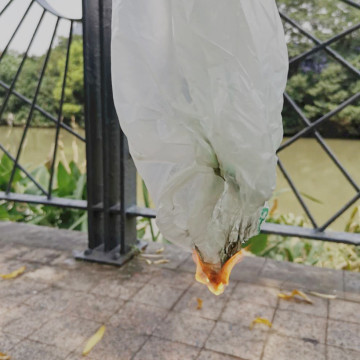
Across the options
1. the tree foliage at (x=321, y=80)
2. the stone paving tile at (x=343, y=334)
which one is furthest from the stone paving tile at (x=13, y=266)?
the tree foliage at (x=321, y=80)

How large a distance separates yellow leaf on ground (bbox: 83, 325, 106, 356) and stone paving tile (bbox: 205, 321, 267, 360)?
1.19ft

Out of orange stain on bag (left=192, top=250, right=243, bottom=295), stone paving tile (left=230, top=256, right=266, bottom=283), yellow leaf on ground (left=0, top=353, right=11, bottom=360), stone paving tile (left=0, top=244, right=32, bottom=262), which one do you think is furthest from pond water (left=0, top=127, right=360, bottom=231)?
orange stain on bag (left=192, top=250, right=243, bottom=295)

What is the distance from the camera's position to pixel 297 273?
6.64 ft

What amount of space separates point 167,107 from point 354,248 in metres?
2.22

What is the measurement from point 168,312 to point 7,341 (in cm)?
57

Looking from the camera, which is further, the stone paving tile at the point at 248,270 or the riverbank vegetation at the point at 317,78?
the riverbank vegetation at the point at 317,78

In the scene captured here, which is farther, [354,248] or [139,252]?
[354,248]

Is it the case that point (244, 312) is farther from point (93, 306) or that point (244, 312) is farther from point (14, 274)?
point (14, 274)

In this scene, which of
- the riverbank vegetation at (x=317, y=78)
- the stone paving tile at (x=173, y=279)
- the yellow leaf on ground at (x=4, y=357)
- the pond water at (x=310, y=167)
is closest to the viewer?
the yellow leaf on ground at (x=4, y=357)

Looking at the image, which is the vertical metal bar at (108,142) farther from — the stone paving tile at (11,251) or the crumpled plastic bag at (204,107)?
the crumpled plastic bag at (204,107)

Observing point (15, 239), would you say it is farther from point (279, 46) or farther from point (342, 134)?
point (342, 134)

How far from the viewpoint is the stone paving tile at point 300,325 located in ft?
5.10

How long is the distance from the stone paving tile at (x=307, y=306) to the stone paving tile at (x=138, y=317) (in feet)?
1.54

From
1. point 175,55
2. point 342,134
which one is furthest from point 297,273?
point 342,134
